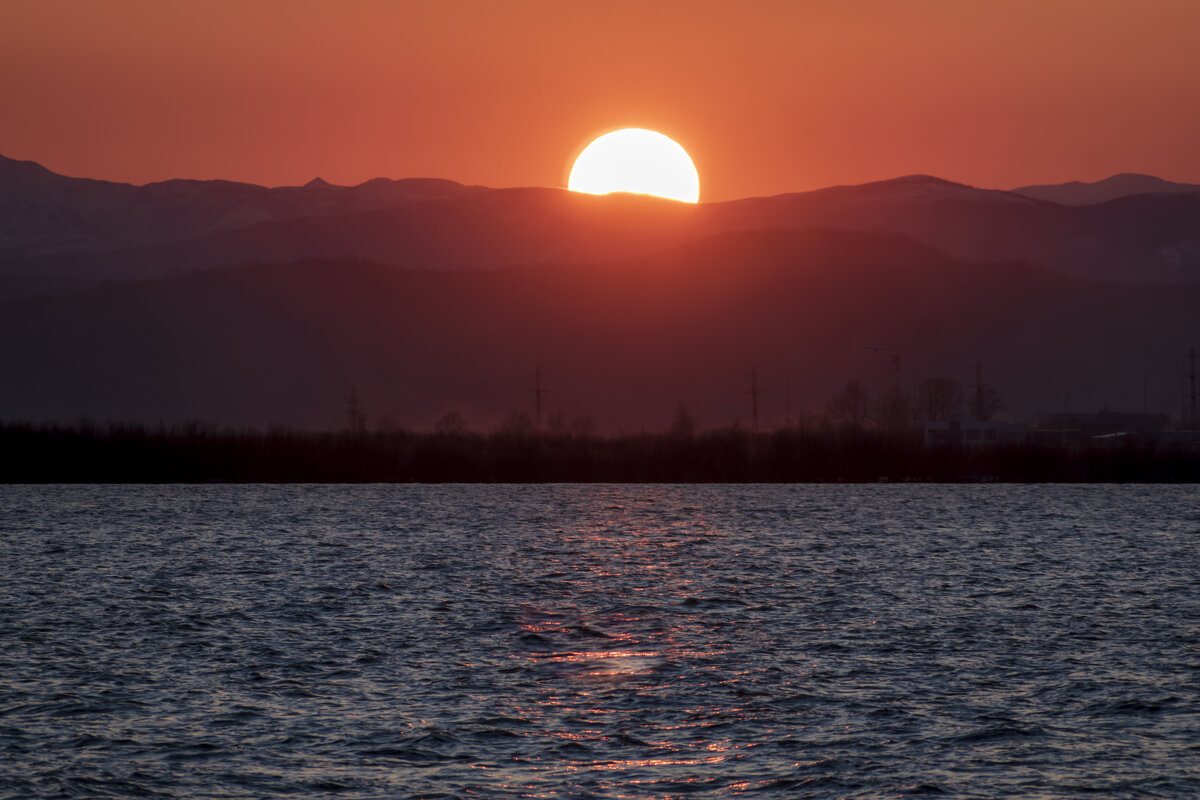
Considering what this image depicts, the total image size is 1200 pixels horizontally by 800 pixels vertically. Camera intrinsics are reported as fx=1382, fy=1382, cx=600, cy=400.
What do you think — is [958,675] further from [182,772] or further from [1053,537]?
[1053,537]

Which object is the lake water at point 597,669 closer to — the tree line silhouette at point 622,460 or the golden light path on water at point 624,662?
the golden light path on water at point 624,662

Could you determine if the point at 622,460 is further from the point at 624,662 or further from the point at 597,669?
the point at 597,669

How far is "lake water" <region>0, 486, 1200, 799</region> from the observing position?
2406 centimetres

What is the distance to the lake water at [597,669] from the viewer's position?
24.1m

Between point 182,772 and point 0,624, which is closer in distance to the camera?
point 182,772

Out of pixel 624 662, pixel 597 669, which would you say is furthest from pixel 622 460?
pixel 597 669

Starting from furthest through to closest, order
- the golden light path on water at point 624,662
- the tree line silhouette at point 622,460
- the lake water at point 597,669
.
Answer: the tree line silhouette at point 622,460
the golden light path on water at point 624,662
the lake water at point 597,669

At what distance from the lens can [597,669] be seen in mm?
34719

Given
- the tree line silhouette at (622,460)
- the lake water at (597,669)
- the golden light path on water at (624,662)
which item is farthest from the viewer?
the tree line silhouette at (622,460)

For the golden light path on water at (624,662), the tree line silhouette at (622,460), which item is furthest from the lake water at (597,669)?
the tree line silhouette at (622,460)

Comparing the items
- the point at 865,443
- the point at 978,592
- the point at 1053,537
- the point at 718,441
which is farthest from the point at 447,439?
the point at 978,592

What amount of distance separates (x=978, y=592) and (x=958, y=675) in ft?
66.0

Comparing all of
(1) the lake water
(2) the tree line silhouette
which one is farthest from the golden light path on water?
(2) the tree line silhouette

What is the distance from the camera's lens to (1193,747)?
26.1 m
